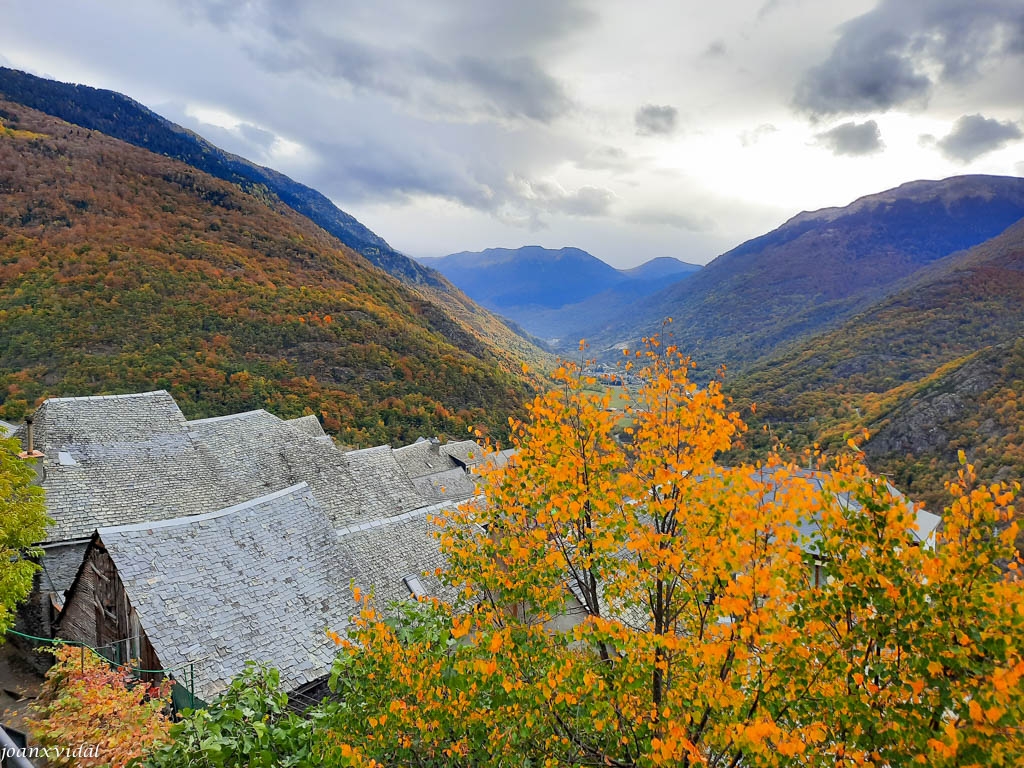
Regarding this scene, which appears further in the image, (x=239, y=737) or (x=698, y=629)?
(x=698, y=629)

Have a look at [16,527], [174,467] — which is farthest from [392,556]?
[174,467]

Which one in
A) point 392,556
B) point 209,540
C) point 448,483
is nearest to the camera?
point 209,540

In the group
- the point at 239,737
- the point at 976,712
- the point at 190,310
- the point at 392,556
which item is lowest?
the point at 392,556

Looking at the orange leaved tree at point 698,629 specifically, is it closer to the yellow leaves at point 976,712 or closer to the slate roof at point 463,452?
the yellow leaves at point 976,712

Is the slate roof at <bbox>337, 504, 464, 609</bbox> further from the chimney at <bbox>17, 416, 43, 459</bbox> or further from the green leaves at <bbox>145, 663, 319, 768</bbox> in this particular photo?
the chimney at <bbox>17, 416, 43, 459</bbox>

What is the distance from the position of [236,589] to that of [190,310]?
55.0m

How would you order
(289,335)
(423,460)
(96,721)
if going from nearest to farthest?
(96,721) → (423,460) → (289,335)

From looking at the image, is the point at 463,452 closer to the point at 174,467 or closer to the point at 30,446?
the point at 174,467

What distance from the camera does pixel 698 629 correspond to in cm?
686

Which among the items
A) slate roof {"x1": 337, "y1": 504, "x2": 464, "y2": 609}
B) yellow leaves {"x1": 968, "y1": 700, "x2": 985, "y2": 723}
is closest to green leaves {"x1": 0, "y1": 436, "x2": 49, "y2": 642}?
slate roof {"x1": 337, "y1": 504, "x2": 464, "y2": 609}

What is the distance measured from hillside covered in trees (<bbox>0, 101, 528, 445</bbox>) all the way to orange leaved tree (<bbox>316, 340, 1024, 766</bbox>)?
43.6 m

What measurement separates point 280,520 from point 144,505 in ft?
21.5

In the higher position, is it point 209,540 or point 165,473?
point 165,473

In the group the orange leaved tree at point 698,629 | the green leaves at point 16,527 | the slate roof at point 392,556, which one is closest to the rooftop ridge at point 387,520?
the slate roof at point 392,556
